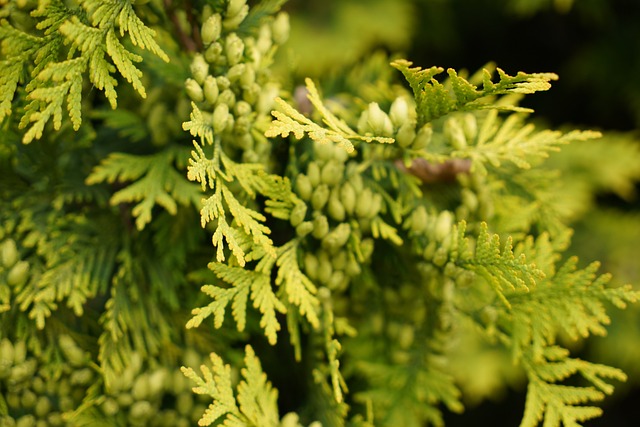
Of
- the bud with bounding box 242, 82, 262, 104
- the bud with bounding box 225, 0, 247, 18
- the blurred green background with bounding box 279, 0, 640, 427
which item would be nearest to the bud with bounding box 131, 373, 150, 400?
the bud with bounding box 242, 82, 262, 104

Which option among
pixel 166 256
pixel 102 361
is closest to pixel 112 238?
pixel 166 256

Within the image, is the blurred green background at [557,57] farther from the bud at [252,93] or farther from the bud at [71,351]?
the bud at [71,351]

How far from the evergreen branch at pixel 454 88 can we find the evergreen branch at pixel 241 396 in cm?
42

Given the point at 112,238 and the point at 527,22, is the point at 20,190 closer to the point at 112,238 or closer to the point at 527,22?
the point at 112,238

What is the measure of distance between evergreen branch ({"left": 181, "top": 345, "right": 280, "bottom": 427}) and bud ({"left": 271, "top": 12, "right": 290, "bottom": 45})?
480 mm

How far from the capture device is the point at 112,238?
43.2 inches

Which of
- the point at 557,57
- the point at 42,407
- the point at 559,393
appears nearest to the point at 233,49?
the point at 42,407

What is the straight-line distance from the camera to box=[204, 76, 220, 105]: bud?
0.92 metres

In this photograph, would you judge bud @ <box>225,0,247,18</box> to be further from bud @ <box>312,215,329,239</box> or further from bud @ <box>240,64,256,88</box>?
bud @ <box>312,215,329,239</box>

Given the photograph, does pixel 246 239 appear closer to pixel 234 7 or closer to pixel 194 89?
pixel 194 89

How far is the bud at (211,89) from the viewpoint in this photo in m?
0.92

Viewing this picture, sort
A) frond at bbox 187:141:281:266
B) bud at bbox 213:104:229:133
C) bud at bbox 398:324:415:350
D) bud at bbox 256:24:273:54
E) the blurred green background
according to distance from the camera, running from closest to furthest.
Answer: frond at bbox 187:141:281:266
bud at bbox 213:104:229:133
bud at bbox 256:24:273:54
bud at bbox 398:324:415:350
the blurred green background

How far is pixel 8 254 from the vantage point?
98 centimetres

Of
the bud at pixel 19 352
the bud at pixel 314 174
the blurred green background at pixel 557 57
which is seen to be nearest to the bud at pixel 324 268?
the bud at pixel 314 174
